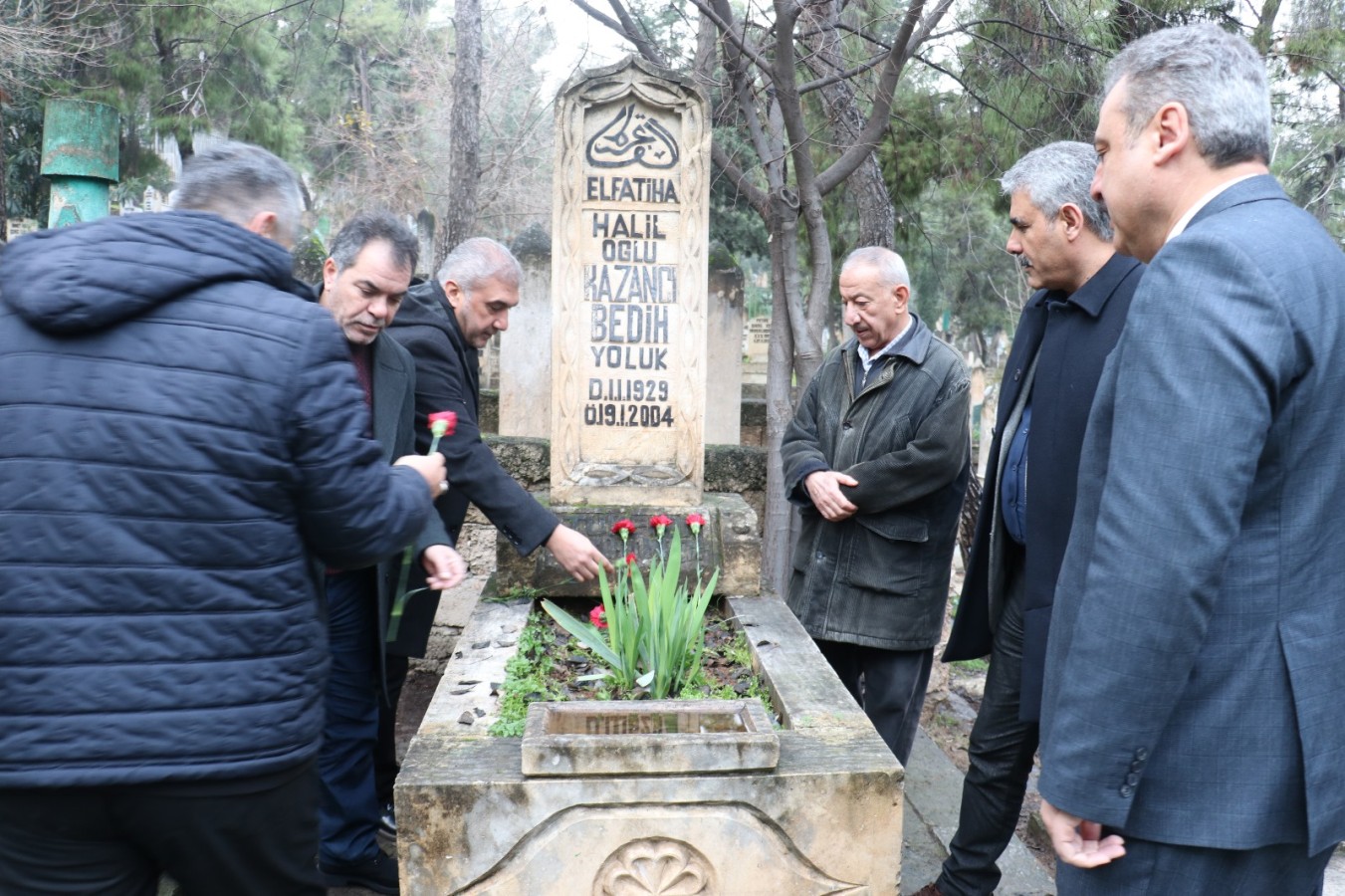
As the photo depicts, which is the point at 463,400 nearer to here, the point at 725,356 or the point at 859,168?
the point at 859,168

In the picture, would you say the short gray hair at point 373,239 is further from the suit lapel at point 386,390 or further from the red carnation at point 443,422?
the red carnation at point 443,422

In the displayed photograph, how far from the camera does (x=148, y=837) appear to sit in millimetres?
1707

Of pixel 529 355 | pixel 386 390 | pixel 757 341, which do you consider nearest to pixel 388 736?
pixel 386 390

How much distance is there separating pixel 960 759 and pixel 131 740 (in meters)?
3.88

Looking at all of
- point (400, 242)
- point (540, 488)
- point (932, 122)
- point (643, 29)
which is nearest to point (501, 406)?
point (540, 488)

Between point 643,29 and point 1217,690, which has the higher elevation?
point 643,29

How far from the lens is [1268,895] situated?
161 cm

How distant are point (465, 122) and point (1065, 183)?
948 cm

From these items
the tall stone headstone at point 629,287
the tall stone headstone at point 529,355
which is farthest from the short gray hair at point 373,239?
the tall stone headstone at point 529,355

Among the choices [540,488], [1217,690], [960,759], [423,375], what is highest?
[423,375]

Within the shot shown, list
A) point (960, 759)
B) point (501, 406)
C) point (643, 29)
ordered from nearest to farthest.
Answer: point (960, 759) < point (643, 29) < point (501, 406)

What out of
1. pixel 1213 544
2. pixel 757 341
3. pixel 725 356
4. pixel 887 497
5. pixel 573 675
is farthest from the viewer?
pixel 757 341

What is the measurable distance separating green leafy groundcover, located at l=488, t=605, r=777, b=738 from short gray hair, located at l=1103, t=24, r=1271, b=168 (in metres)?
1.77

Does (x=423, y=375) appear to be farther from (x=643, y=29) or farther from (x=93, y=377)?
(x=643, y=29)
